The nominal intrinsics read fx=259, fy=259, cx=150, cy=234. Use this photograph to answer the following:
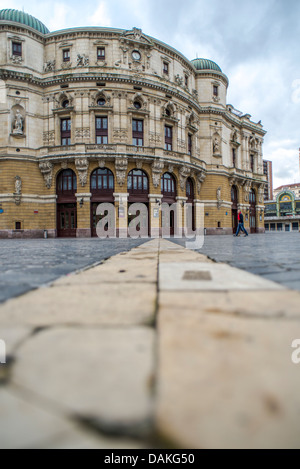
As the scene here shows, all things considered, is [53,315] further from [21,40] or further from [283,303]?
[21,40]

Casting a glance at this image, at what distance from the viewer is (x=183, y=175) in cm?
2444

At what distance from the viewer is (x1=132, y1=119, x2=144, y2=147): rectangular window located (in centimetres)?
2311

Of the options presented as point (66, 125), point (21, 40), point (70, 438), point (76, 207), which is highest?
point (21, 40)

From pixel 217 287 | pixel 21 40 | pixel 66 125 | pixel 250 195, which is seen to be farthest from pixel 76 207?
pixel 250 195

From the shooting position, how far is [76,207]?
73.5 ft

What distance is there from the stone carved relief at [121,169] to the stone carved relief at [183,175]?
559cm

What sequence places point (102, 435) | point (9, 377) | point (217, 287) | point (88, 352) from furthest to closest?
point (217, 287)
point (88, 352)
point (9, 377)
point (102, 435)

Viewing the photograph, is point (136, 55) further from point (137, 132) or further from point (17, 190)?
point (17, 190)

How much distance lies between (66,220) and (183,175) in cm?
1151

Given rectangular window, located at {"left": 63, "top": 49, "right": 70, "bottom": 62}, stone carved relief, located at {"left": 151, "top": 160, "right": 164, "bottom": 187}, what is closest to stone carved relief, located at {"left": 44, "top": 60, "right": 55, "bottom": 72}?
rectangular window, located at {"left": 63, "top": 49, "right": 70, "bottom": 62}

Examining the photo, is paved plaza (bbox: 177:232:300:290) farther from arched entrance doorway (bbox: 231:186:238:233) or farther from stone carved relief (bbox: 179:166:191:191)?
arched entrance doorway (bbox: 231:186:238:233)

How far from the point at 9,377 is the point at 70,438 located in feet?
0.95

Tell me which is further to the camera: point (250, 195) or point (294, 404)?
point (250, 195)

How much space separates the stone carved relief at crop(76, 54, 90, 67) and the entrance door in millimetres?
12067
